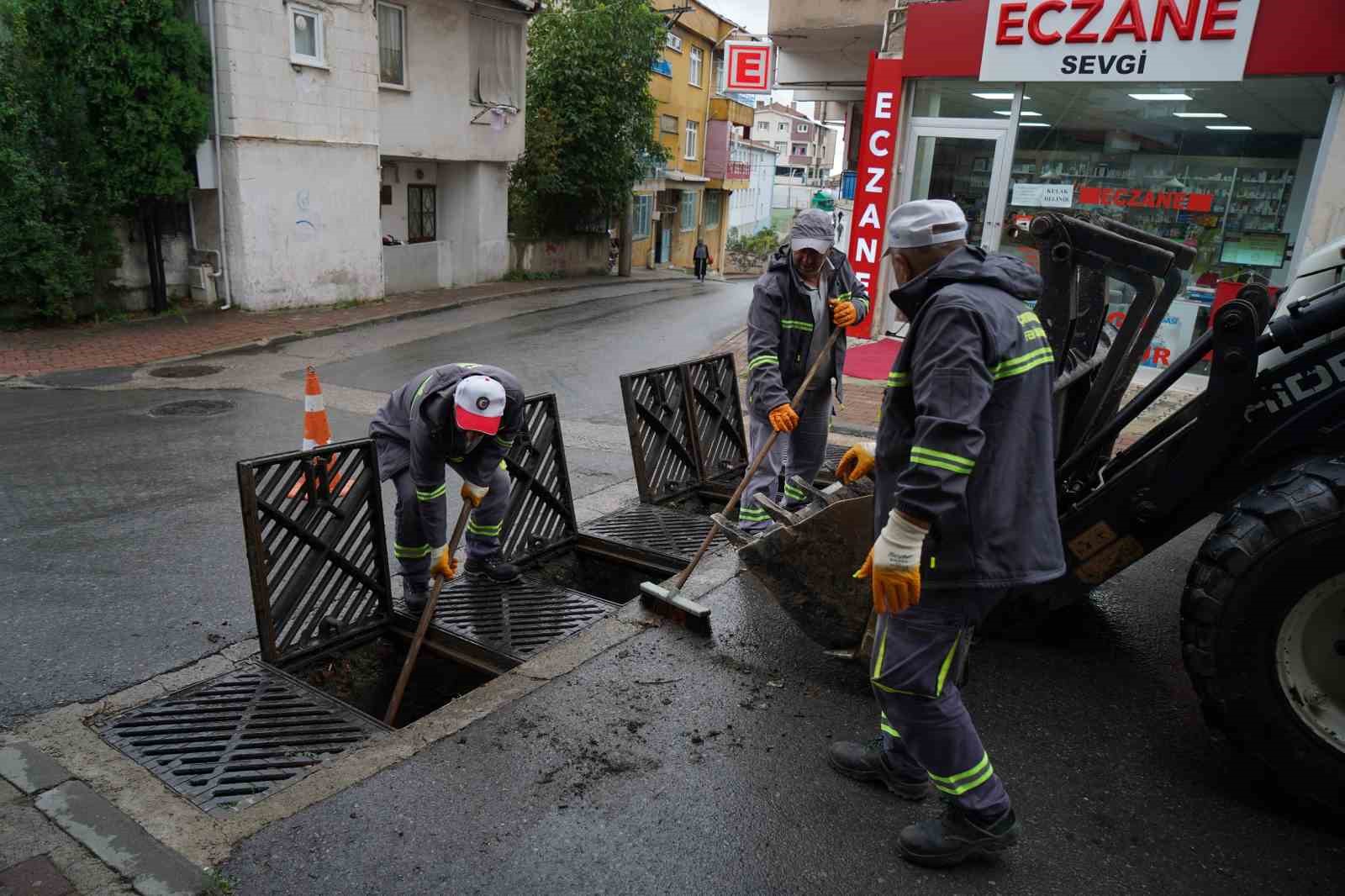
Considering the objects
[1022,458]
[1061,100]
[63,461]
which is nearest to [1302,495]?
[1022,458]

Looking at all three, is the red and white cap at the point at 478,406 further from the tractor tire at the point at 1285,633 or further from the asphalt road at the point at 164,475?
the tractor tire at the point at 1285,633

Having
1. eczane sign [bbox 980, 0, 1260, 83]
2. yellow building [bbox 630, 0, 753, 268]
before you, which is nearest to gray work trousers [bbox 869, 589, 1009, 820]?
eczane sign [bbox 980, 0, 1260, 83]

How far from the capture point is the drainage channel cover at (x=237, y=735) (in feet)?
10.6

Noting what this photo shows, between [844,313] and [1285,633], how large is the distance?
271 cm

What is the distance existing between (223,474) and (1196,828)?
20.9ft

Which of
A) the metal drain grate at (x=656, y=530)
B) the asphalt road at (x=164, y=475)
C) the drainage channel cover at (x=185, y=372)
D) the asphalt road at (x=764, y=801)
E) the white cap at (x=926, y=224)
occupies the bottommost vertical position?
the drainage channel cover at (x=185, y=372)

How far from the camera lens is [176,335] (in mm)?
12500

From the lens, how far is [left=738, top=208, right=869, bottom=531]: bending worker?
5027mm

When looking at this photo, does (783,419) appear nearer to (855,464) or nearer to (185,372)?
(855,464)

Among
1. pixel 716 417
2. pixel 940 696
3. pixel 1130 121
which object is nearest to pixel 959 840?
pixel 940 696

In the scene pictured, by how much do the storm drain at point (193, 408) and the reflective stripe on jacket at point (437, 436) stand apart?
16.2ft

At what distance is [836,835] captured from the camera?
119 inches

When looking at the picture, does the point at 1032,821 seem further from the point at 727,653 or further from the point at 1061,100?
the point at 1061,100

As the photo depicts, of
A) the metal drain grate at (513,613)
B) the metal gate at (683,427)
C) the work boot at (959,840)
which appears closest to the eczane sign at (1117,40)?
the metal gate at (683,427)
